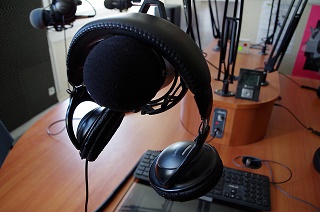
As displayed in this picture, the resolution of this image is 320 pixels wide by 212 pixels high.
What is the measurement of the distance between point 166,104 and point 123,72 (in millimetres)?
116

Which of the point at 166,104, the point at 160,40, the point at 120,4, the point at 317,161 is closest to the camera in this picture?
the point at 160,40

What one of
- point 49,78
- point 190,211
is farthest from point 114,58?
point 49,78

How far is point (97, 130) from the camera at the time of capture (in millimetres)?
410

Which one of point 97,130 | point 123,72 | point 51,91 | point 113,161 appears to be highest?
point 123,72

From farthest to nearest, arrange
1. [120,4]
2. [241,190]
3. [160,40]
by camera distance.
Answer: [120,4] → [241,190] → [160,40]

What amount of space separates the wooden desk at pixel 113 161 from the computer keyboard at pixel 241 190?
1.7 inches

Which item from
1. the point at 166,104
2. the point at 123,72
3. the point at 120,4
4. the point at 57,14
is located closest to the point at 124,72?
the point at 123,72

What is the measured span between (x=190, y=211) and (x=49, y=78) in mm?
2282

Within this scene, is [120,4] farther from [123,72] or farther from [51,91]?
[51,91]

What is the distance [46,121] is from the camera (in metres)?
1.04

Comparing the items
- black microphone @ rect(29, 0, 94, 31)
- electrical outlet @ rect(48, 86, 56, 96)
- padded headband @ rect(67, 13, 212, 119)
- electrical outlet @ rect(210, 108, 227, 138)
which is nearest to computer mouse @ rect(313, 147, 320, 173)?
electrical outlet @ rect(210, 108, 227, 138)

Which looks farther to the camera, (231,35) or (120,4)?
(120,4)

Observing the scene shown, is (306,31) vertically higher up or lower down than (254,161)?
higher up

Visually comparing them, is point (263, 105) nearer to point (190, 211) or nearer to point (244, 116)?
point (244, 116)
